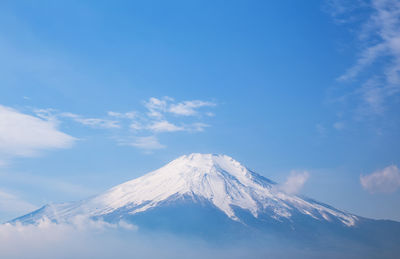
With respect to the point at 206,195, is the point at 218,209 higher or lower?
lower

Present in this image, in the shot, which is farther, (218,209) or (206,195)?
(206,195)

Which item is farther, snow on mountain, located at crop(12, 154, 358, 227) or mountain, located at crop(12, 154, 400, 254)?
snow on mountain, located at crop(12, 154, 358, 227)

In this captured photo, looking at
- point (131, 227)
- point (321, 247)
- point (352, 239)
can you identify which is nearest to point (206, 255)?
point (131, 227)

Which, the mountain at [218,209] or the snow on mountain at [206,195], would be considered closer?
Result: the mountain at [218,209]

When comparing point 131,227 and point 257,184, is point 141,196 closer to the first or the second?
point 131,227
